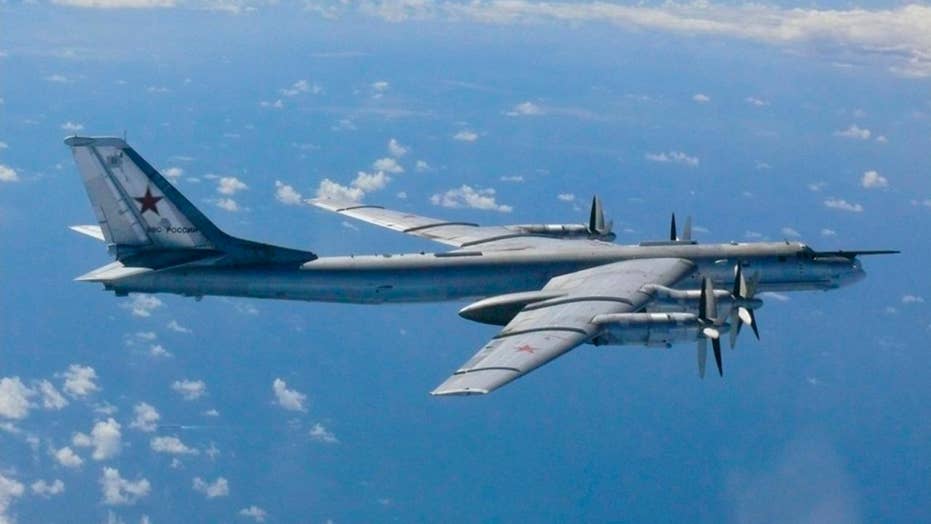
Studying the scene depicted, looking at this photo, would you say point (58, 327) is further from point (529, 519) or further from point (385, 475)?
point (529, 519)

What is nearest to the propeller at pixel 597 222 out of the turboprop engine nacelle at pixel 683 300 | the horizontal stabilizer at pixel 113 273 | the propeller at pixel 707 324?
the turboprop engine nacelle at pixel 683 300

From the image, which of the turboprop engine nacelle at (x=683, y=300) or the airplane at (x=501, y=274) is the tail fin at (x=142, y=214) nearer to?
the airplane at (x=501, y=274)

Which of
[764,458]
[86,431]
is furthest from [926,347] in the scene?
[86,431]

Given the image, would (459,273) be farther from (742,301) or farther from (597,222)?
(742,301)

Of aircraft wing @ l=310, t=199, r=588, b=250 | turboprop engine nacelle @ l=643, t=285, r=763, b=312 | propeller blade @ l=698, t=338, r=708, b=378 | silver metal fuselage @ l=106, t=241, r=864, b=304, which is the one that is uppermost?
aircraft wing @ l=310, t=199, r=588, b=250

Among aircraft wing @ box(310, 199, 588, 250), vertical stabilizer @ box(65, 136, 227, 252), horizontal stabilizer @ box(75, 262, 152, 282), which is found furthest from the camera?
aircraft wing @ box(310, 199, 588, 250)

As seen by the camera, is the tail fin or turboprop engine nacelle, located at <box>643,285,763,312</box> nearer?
turboprop engine nacelle, located at <box>643,285,763,312</box>

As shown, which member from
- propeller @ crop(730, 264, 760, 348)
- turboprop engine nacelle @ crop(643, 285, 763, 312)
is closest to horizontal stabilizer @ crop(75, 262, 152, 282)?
turboprop engine nacelle @ crop(643, 285, 763, 312)

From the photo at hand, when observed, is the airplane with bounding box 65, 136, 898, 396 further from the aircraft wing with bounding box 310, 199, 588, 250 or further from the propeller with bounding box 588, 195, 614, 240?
the propeller with bounding box 588, 195, 614, 240
